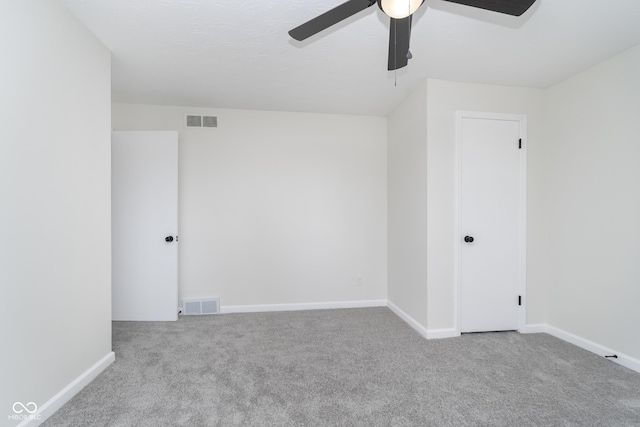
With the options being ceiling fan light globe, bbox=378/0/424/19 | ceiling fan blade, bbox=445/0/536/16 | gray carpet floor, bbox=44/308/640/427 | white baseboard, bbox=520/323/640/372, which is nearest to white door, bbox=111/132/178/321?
gray carpet floor, bbox=44/308/640/427

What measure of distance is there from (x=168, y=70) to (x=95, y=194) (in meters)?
1.30

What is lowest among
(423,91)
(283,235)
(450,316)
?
(450,316)

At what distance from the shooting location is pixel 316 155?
3.66 meters

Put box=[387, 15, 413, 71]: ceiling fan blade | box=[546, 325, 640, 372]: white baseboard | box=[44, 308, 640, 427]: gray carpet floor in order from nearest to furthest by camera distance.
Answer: box=[387, 15, 413, 71]: ceiling fan blade
box=[44, 308, 640, 427]: gray carpet floor
box=[546, 325, 640, 372]: white baseboard

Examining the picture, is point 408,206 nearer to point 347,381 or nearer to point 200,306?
point 347,381

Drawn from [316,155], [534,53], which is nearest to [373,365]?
[316,155]

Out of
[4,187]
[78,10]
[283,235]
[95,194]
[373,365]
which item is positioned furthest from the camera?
[283,235]

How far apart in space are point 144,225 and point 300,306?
2.08 meters

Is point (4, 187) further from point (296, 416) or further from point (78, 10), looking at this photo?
point (296, 416)

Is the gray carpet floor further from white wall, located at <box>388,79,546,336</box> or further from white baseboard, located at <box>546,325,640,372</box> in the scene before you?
white wall, located at <box>388,79,546,336</box>

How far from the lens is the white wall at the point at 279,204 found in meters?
3.44

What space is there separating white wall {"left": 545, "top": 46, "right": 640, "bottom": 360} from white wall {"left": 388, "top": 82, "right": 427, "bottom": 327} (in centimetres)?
134

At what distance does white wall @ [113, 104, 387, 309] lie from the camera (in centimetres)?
344

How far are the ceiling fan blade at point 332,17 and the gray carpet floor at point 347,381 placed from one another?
7.08ft
